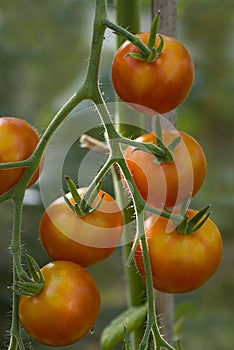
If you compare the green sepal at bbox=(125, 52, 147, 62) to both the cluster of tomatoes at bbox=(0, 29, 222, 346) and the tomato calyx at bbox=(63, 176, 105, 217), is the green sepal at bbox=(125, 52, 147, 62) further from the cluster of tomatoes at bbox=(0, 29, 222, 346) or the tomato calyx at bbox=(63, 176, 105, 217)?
the tomato calyx at bbox=(63, 176, 105, 217)

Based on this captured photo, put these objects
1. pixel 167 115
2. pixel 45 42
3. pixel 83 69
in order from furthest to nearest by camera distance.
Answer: pixel 45 42 → pixel 83 69 → pixel 167 115

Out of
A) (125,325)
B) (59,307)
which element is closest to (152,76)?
(59,307)

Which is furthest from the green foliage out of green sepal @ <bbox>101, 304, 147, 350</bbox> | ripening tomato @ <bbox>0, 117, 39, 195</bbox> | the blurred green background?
ripening tomato @ <bbox>0, 117, 39, 195</bbox>

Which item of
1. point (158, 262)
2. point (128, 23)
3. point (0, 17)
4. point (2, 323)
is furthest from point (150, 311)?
point (0, 17)

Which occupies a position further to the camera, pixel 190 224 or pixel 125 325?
pixel 125 325

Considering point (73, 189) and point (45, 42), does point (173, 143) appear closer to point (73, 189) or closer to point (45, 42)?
point (73, 189)

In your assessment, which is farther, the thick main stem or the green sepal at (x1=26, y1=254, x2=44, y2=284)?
the thick main stem

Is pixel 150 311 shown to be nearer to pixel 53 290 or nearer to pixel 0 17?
pixel 53 290

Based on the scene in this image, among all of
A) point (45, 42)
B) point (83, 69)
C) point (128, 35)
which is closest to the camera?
point (128, 35)
